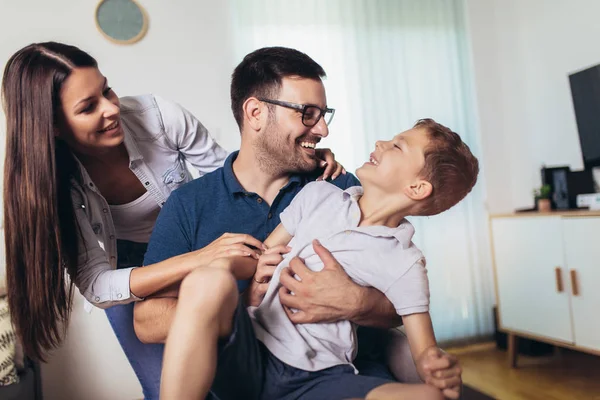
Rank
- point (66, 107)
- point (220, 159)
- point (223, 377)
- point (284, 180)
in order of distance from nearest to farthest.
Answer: point (223, 377) < point (66, 107) < point (284, 180) < point (220, 159)

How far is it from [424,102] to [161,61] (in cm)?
183

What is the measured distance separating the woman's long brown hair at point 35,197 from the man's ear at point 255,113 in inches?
18.6

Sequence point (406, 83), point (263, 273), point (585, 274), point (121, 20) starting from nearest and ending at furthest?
1. point (263, 273)
2. point (585, 274)
3. point (121, 20)
4. point (406, 83)

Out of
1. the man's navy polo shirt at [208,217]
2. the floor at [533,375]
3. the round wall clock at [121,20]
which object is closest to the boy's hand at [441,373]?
the man's navy polo shirt at [208,217]

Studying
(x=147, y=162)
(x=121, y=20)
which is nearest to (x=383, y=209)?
(x=147, y=162)

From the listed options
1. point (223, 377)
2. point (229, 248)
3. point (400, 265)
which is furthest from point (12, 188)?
point (400, 265)

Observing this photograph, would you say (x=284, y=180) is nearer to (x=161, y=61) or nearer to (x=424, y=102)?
(x=161, y=61)

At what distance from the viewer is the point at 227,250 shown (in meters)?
1.19

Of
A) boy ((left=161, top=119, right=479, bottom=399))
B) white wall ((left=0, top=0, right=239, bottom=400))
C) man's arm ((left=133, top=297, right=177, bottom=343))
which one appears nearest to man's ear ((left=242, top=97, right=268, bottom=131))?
boy ((left=161, top=119, right=479, bottom=399))

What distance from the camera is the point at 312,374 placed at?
3.82ft

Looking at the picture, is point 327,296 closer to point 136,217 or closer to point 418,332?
point 418,332

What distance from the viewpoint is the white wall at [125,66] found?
10.3 feet

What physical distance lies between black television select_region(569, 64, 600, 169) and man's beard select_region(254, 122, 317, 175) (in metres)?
2.25

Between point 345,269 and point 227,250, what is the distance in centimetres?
28
